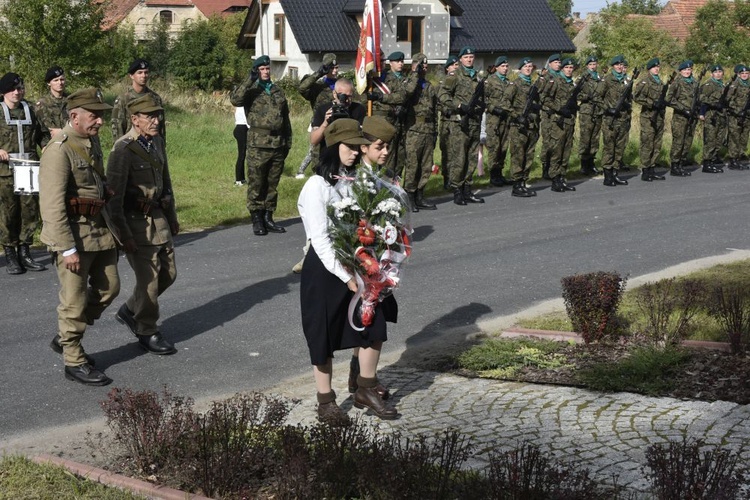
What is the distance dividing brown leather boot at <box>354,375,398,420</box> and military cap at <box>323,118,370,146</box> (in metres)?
1.49

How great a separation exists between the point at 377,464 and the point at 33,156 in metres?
7.73

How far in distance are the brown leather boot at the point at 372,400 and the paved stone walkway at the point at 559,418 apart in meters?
0.06

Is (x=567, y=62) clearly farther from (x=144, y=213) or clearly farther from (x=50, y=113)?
(x=144, y=213)

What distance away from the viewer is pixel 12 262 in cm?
1118

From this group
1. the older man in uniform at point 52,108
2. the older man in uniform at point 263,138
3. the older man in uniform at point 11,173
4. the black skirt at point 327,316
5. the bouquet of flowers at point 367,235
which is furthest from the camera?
the older man in uniform at point 263,138

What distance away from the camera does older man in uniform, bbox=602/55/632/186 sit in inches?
737

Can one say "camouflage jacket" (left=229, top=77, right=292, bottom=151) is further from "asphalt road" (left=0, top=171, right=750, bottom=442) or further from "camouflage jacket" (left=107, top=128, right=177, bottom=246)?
"camouflage jacket" (left=107, top=128, right=177, bottom=246)

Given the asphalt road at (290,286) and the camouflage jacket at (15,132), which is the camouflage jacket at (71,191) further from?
the camouflage jacket at (15,132)

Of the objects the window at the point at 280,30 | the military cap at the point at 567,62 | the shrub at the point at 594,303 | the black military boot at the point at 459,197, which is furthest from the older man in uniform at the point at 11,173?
the window at the point at 280,30

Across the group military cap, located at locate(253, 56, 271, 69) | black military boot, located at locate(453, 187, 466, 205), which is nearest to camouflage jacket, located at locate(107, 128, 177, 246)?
military cap, located at locate(253, 56, 271, 69)

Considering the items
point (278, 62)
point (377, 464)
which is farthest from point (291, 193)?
point (278, 62)

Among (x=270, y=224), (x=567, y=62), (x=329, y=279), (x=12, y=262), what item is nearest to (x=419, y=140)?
(x=270, y=224)

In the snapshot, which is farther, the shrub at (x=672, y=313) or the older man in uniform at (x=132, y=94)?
the older man in uniform at (x=132, y=94)

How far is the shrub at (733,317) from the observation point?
7.66 m
